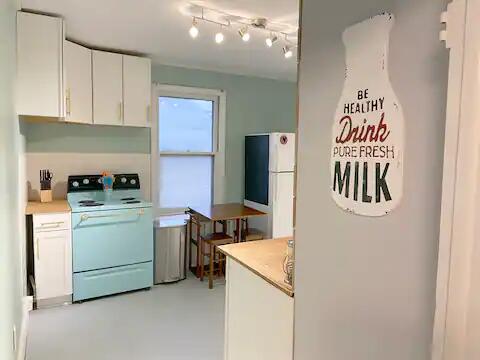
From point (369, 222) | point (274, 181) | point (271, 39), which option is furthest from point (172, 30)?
point (369, 222)

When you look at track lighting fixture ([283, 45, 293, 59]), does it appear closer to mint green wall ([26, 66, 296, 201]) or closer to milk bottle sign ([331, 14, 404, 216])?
mint green wall ([26, 66, 296, 201])

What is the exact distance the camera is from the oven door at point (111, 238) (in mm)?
3217

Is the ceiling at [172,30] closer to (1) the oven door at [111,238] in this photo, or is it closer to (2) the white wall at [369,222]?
(2) the white wall at [369,222]

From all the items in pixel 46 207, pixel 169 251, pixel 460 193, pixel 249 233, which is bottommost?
pixel 169 251

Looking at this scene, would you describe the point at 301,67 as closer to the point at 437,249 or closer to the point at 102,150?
the point at 437,249

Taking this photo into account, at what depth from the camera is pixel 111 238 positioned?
3365mm

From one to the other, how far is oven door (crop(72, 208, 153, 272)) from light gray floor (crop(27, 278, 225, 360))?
1.22 feet

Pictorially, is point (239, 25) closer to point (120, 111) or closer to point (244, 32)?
point (244, 32)

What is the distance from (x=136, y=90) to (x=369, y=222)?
319 centimetres

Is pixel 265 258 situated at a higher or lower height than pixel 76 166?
lower

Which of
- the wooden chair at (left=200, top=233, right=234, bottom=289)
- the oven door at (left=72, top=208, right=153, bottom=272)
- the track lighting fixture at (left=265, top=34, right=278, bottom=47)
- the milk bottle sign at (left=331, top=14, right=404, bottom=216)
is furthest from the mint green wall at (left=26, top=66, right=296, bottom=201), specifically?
the milk bottle sign at (left=331, top=14, right=404, bottom=216)

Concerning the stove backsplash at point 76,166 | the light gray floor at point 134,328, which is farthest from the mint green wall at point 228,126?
the light gray floor at point 134,328

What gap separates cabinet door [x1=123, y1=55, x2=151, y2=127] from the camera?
359cm

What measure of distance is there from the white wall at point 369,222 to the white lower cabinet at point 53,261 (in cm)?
255
